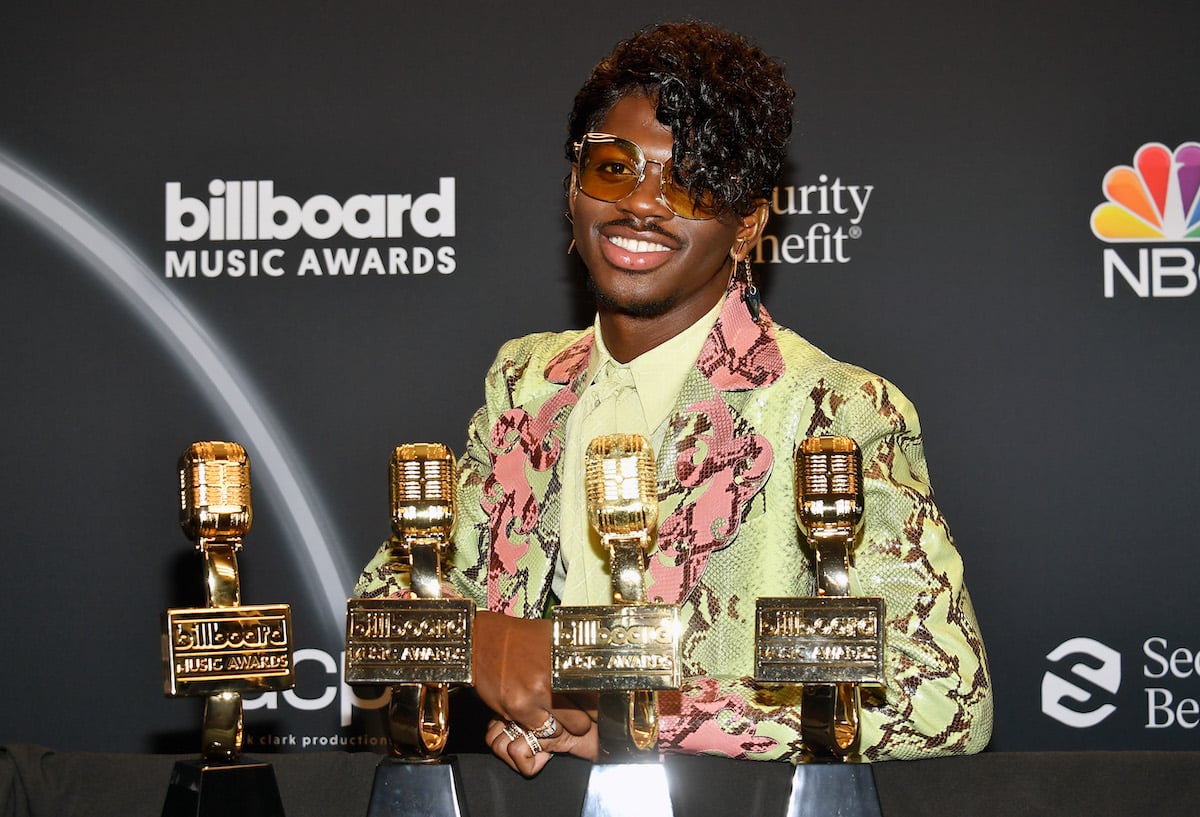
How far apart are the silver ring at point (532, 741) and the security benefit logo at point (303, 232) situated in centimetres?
147

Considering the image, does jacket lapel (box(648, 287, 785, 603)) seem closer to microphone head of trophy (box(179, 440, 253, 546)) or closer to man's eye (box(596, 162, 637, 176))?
man's eye (box(596, 162, 637, 176))

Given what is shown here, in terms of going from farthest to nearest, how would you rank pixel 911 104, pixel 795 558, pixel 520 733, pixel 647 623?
pixel 911 104 < pixel 795 558 < pixel 520 733 < pixel 647 623

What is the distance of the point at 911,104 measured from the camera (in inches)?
105

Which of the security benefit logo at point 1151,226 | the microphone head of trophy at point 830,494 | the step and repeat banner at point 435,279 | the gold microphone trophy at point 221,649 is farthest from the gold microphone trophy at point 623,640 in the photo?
the security benefit logo at point 1151,226

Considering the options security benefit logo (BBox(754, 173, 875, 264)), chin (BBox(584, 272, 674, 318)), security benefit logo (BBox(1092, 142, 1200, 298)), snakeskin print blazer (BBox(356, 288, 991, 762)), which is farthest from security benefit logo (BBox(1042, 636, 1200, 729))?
chin (BBox(584, 272, 674, 318))

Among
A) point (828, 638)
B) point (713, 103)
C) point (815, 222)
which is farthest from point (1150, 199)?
point (828, 638)

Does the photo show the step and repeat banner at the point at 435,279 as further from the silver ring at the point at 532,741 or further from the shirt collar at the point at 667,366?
the silver ring at the point at 532,741

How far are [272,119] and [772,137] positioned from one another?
133 centimetres

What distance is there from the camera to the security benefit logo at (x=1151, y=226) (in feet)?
8.55

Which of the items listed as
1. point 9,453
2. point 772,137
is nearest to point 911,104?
point 772,137

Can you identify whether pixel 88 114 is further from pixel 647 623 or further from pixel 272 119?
pixel 647 623

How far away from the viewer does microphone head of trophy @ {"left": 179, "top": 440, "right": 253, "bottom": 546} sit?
112 centimetres

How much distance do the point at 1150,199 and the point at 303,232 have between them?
5.23ft

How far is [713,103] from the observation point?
1715mm
